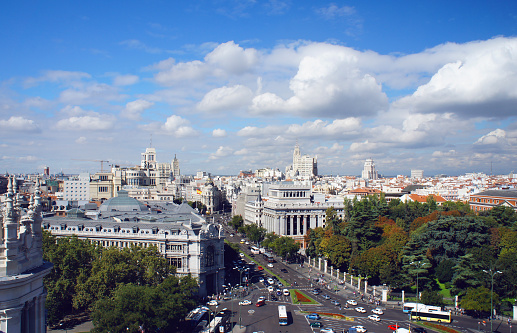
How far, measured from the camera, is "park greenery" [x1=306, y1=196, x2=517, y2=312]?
48934mm

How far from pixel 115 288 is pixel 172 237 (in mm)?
12396

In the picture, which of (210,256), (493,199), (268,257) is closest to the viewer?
(210,256)

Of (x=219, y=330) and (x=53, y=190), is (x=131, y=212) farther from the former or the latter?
(x=53, y=190)

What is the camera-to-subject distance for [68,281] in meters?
43.9

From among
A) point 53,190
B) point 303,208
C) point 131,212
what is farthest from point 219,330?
point 53,190

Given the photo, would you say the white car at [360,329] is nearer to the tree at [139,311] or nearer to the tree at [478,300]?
the tree at [478,300]

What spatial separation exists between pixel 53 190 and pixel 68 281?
437 ft

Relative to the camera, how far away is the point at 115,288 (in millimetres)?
44438

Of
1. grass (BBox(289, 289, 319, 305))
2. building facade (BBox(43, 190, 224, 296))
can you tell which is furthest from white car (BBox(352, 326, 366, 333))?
building facade (BBox(43, 190, 224, 296))

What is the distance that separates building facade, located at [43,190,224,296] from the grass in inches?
392

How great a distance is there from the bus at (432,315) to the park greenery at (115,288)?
24.0 m

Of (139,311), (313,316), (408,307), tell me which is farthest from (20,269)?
(408,307)

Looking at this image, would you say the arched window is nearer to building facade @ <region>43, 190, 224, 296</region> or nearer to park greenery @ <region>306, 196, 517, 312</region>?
building facade @ <region>43, 190, 224, 296</region>

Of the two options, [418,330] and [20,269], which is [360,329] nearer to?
[418,330]
